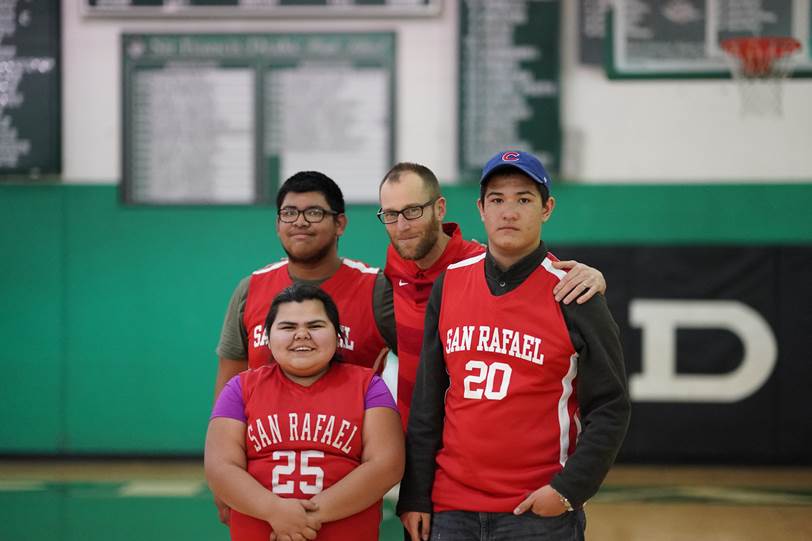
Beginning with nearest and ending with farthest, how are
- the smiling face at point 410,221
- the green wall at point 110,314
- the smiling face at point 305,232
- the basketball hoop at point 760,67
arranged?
the smiling face at point 410,221, the smiling face at point 305,232, the basketball hoop at point 760,67, the green wall at point 110,314

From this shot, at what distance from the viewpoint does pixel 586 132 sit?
18.1 ft

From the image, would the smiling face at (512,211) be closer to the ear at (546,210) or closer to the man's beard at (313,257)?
the ear at (546,210)

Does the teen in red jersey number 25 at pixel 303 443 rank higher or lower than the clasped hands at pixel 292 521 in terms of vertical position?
higher

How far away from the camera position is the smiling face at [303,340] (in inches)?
87.1

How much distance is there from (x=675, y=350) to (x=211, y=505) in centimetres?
304

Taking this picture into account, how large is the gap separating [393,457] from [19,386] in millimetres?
4321

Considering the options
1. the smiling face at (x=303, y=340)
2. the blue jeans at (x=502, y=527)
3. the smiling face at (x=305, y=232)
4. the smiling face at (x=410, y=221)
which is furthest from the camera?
the smiling face at (x=305, y=232)

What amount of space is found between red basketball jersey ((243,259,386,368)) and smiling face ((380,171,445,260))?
25 cm

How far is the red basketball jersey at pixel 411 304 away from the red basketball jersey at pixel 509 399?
399 mm

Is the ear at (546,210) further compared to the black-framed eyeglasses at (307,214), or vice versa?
the black-framed eyeglasses at (307,214)

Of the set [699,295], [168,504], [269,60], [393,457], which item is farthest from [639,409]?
[393,457]

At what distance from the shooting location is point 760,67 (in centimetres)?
538

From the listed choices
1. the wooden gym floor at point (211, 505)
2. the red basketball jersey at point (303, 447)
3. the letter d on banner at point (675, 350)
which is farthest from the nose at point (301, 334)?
the letter d on banner at point (675, 350)

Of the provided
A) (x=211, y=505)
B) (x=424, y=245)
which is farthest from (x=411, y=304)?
(x=211, y=505)
